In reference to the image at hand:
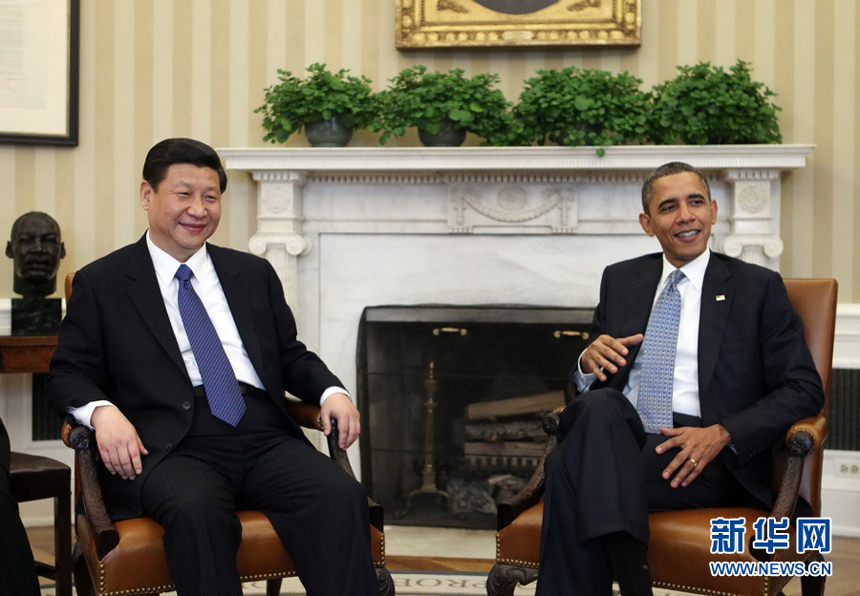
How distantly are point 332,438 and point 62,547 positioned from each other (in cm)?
105

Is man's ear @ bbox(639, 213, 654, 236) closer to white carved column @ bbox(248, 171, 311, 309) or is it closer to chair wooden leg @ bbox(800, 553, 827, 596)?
chair wooden leg @ bbox(800, 553, 827, 596)

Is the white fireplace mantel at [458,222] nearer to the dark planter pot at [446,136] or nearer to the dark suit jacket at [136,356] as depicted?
the dark planter pot at [446,136]

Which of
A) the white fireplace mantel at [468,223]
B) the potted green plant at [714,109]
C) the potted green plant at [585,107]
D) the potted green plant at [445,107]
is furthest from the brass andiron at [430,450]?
the potted green plant at [714,109]

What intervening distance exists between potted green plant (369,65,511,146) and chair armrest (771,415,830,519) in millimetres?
1892

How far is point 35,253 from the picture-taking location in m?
3.47

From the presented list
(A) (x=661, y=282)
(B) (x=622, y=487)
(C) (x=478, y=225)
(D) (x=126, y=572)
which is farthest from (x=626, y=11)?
(D) (x=126, y=572)

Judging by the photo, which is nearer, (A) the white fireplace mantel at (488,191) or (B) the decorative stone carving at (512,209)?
(A) the white fireplace mantel at (488,191)

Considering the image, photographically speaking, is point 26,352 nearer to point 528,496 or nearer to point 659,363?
point 528,496

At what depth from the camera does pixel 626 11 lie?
369cm

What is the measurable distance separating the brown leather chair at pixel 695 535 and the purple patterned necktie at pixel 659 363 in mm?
252

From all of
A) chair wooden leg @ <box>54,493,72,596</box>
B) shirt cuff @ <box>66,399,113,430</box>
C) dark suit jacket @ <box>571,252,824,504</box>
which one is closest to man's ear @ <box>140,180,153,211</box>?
shirt cuff @ <box>66,399,113,430</box>

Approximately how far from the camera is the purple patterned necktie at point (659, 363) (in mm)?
2330

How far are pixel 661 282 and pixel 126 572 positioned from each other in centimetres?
158

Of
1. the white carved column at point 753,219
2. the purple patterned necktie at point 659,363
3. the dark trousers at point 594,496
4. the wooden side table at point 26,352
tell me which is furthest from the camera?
the white carved column at point 753,219
